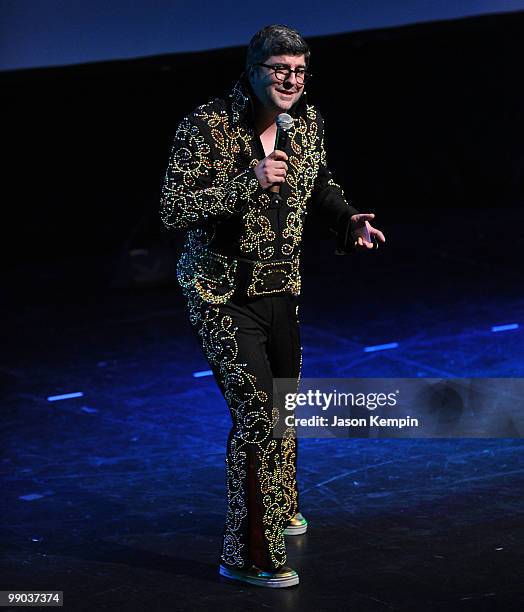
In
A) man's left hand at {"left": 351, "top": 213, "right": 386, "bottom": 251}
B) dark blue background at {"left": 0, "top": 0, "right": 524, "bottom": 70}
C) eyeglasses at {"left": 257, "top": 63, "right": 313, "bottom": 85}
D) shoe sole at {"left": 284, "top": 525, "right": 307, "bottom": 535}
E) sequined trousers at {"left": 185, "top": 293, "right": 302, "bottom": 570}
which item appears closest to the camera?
eyeglasses at {"left": 257, "top": 63, "right": 313, "bottom": 85}

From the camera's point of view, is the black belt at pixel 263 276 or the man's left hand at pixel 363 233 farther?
the man's left hand at pixel 363 233

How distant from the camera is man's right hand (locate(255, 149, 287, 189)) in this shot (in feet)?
11.4

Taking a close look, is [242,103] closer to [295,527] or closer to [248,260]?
[248,260]

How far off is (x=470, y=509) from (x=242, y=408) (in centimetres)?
104

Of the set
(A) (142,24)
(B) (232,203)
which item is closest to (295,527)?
(B) (232,203)

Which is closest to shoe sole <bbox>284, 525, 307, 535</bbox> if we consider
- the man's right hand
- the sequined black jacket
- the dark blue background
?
the sequined black jacket

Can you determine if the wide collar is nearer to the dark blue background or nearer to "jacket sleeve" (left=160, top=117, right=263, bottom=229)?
"jacket sleeve" (left=160, top=117, right=263, bottom=229)

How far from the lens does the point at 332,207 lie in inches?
157

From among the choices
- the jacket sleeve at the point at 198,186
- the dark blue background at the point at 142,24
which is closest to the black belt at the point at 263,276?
the jacket sleeve at the point at 198,186

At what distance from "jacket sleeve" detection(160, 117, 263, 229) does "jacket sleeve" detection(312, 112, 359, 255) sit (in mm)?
364

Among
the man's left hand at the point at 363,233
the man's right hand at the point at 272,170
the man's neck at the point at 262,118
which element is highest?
the man's neck at the point at 262,118

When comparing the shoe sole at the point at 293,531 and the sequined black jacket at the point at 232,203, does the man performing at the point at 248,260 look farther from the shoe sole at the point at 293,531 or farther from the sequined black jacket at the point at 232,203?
the shoe sole at the point at 293,531

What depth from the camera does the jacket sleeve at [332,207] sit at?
3.97 m

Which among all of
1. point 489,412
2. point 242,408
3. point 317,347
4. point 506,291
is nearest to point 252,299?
point 242,408
